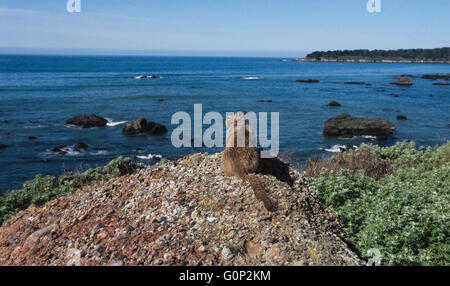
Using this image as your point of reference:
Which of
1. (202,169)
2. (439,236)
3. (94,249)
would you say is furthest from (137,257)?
(439,236)

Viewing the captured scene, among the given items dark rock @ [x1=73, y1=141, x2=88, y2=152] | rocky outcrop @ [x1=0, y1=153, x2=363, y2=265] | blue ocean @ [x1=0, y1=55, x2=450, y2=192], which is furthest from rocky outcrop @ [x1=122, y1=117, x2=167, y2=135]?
rocky outcrop @ [x1=0, y1=153, x2=363, y2=265]

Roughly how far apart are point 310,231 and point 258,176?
1391mm

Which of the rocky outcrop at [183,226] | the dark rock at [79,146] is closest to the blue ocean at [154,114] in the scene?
the dark rock at [79,146]

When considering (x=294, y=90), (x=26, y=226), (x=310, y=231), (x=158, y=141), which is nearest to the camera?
(x=310, y=231)

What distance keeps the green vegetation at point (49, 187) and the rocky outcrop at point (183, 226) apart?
213cm

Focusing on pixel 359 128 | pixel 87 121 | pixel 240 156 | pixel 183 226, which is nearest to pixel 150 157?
pixel 87 121

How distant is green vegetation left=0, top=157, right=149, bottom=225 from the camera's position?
973 cm

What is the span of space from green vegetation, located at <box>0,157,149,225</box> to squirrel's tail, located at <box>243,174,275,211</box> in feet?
18.3

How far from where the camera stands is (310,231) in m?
Result: 5.75

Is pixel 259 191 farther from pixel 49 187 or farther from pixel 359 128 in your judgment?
pixel 359 128

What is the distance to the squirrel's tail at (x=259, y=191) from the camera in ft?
19.5

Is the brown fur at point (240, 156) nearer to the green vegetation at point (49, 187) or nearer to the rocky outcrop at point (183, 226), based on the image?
the rocky outcrop at point (183, 226)
